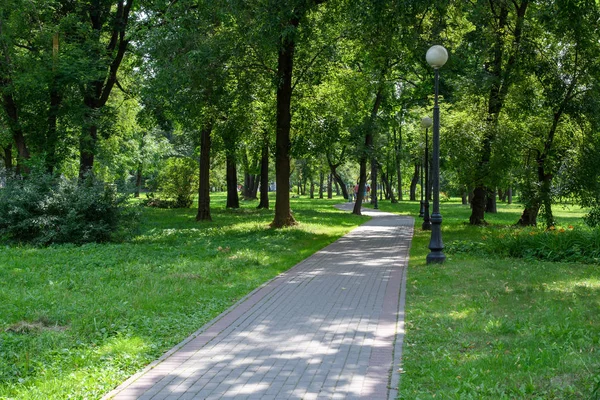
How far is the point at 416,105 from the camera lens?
28969 millimetres

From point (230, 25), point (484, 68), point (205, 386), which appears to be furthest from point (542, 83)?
point (205, 386)

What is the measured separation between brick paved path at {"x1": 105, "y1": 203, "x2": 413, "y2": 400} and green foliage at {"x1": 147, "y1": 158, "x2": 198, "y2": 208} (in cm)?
2350

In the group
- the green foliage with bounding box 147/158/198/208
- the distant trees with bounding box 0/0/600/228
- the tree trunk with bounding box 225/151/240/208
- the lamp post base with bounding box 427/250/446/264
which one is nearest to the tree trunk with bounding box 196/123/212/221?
the distant trees with bounding box 0/0/600/228

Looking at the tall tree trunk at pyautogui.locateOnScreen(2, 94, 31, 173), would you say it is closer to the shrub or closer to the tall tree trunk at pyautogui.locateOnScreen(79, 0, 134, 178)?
the tall tree trunk at pyautogui.locateOnScreen(79, 0, 134, 178)

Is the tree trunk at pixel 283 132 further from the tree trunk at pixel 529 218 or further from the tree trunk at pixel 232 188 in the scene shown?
the tree trunk at pixel 232 188

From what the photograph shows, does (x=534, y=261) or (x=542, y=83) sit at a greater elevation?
(x=542, y=83)

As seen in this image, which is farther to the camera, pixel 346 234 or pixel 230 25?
pixel 346 234

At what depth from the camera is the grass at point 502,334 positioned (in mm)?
4713

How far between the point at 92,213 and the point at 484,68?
1444cm

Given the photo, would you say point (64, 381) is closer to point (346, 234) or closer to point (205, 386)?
point (205, 386)

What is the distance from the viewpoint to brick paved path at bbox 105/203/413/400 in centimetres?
477

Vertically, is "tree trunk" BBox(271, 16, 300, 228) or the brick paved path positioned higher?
"tree trunk" BBox(271, 16, 300, 228)

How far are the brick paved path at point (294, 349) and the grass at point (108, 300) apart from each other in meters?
0.33

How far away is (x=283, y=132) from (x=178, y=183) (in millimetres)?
15087
